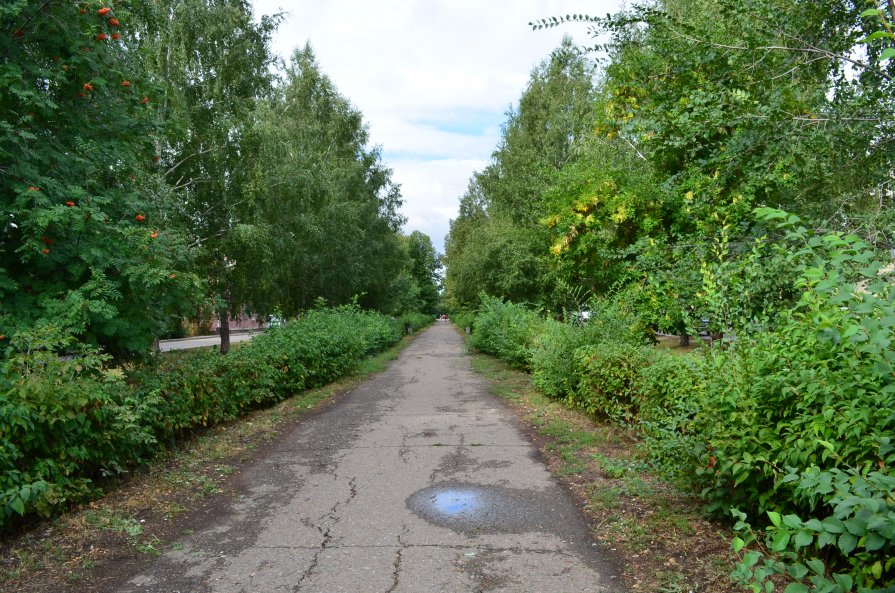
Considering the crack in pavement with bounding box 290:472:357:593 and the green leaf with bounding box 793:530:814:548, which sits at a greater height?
the green leaf with bounding box 793:530:814:548

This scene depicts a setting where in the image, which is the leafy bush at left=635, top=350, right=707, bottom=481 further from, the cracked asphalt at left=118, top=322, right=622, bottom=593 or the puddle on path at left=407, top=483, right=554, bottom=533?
the puddle on path at left=407, top=483, right=554, bottom=533

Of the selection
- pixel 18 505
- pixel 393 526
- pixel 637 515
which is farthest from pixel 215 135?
pixel 637 515

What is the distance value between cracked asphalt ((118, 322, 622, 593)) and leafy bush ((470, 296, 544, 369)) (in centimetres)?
714

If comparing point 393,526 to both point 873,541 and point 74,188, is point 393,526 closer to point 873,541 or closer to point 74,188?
point 873,541

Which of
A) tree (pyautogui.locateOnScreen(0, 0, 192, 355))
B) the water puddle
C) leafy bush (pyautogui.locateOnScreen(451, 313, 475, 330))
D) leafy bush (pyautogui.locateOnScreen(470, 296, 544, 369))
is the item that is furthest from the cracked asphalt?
leafy bush (pyautogui.locateOnScreen(451, 313, 475, 330))

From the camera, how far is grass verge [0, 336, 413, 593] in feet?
12.9

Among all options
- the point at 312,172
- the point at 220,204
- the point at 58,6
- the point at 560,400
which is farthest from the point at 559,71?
the point at 58,6

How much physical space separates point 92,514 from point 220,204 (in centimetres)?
1329

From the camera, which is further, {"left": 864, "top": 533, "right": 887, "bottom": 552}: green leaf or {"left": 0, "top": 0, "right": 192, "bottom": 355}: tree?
{"left": 0, "top": 0, "right": 192, "bottom": 355}: tree

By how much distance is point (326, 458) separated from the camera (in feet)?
23.8

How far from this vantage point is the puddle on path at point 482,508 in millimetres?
4852

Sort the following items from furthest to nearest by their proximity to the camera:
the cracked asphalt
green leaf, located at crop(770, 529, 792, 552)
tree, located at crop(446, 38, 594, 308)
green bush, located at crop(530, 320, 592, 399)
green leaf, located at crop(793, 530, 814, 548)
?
tree, located at crop(446, 38, 594, 308) → green bush, located at crop(530, 320, 592, 399) → the cracked asphalt → green leaf, located at crop(770, 529, 792, 552) → green leaf, located at crop(793, 530, 814, 548)

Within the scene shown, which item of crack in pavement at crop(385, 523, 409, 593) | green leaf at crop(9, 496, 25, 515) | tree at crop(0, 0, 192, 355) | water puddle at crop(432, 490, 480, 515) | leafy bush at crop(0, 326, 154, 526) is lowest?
water puddle at crop(432, 490, 480, 515)

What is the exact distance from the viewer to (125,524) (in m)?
4.75
